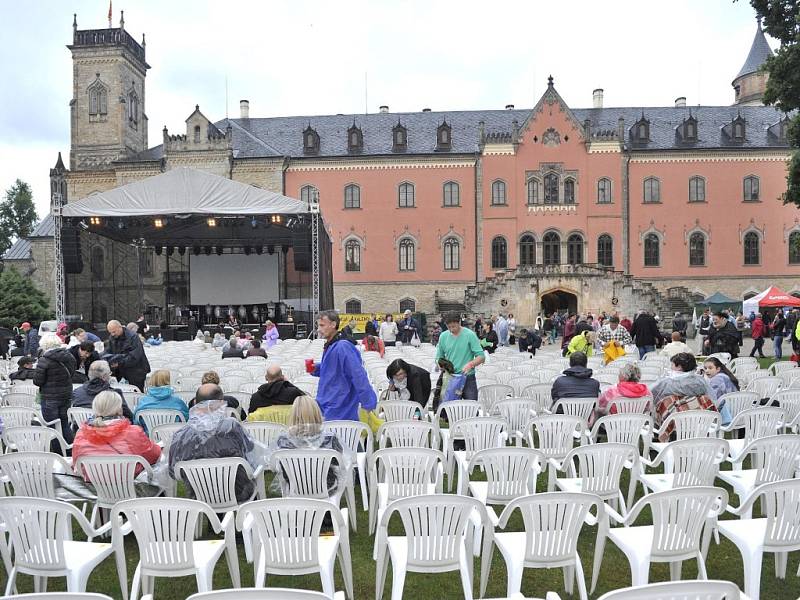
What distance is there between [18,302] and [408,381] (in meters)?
31.4

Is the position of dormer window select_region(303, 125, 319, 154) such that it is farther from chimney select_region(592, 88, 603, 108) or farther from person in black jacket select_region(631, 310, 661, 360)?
person in black jacket select_region(631, 310, 661, 360)

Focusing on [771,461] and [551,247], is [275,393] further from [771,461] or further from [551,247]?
[551,247]

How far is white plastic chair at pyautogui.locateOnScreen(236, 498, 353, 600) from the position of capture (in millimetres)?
3404

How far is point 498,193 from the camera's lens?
38.2m

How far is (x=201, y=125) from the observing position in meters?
38.2

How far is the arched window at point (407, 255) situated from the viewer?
1528 inches

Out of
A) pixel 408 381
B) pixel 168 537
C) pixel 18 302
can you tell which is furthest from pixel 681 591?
pixel 18 302

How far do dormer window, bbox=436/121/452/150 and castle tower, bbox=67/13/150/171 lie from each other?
61.6 ft

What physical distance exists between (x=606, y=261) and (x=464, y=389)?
32404 mm

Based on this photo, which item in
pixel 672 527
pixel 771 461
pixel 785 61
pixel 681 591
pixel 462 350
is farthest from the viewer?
pixel 785 61

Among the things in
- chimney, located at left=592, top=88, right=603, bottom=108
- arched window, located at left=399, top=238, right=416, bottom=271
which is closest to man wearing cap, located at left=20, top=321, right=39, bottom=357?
arched window, located at left=399, top=238, right=416, bottom=271

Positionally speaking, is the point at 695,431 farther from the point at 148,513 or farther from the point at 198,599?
the point at 198,599

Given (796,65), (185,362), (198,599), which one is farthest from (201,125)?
(198,599)

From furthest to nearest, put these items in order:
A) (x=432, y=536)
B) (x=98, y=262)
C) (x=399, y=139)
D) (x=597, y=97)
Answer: (x=597, y=97)
(x=399, y=139)
(x=98, y=262)
(x=432, y=536)
